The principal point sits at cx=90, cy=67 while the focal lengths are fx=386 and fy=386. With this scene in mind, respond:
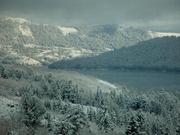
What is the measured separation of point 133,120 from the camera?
392ft

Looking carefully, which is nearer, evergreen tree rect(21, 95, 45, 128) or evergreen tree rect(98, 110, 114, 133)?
evergreen tree rect(21, 95, 45, 128)

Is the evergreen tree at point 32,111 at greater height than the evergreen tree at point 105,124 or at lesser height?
greater

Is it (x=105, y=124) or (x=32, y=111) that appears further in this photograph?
(x=105, y=124)

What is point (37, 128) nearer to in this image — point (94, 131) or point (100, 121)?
point (94, 131)

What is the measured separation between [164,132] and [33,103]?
79.2 m

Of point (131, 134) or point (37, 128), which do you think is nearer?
point (131, 134)

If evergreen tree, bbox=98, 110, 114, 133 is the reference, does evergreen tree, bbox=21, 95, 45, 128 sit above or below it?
above

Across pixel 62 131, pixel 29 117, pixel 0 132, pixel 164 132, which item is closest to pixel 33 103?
pixel 29 117

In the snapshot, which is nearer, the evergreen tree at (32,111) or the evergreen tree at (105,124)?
the evergreen tree at (32,111)

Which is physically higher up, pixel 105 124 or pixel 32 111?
pixel 32 111

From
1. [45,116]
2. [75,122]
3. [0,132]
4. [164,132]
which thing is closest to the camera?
[0,132]

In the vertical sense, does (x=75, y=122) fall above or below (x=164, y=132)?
above

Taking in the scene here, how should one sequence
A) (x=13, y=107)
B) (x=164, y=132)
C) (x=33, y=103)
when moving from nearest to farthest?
(x=33, y=103), (x=13, y=107), (x=164, y=132)

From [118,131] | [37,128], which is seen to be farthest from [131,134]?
[118,131]
